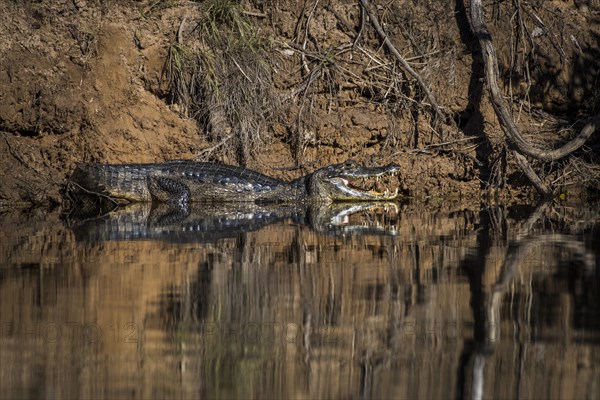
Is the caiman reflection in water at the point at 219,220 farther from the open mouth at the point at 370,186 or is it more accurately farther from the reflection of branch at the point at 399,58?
the reflection of branch at the point at 399,58

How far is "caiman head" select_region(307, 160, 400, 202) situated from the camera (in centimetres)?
1281

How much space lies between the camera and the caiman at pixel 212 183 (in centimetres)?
1251

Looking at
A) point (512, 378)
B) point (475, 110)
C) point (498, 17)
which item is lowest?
point (512, 378)

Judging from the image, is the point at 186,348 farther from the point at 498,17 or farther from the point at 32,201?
the point at 498,17

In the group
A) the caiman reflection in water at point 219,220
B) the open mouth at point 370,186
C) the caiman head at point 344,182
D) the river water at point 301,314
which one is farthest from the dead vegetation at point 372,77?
the river water at point 301,314

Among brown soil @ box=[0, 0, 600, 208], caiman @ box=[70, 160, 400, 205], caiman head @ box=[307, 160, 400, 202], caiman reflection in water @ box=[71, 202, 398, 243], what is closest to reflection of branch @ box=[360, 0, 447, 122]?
brown soil @ box=[0, 0, 600, 208]

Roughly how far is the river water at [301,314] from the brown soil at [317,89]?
4.17 metres

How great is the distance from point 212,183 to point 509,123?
3.65 metres

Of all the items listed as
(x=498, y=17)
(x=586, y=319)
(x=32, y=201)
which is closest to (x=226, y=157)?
(x=32, y=201)

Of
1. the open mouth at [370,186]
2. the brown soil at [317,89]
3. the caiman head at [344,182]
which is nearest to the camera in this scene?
the caiman head at [344,182]

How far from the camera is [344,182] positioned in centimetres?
1298

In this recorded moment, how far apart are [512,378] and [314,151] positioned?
9.61 m

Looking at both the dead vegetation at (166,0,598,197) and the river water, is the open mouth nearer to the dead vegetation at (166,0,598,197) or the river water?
the dead vegetation at (166,0,598,197)

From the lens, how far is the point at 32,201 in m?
12.3
